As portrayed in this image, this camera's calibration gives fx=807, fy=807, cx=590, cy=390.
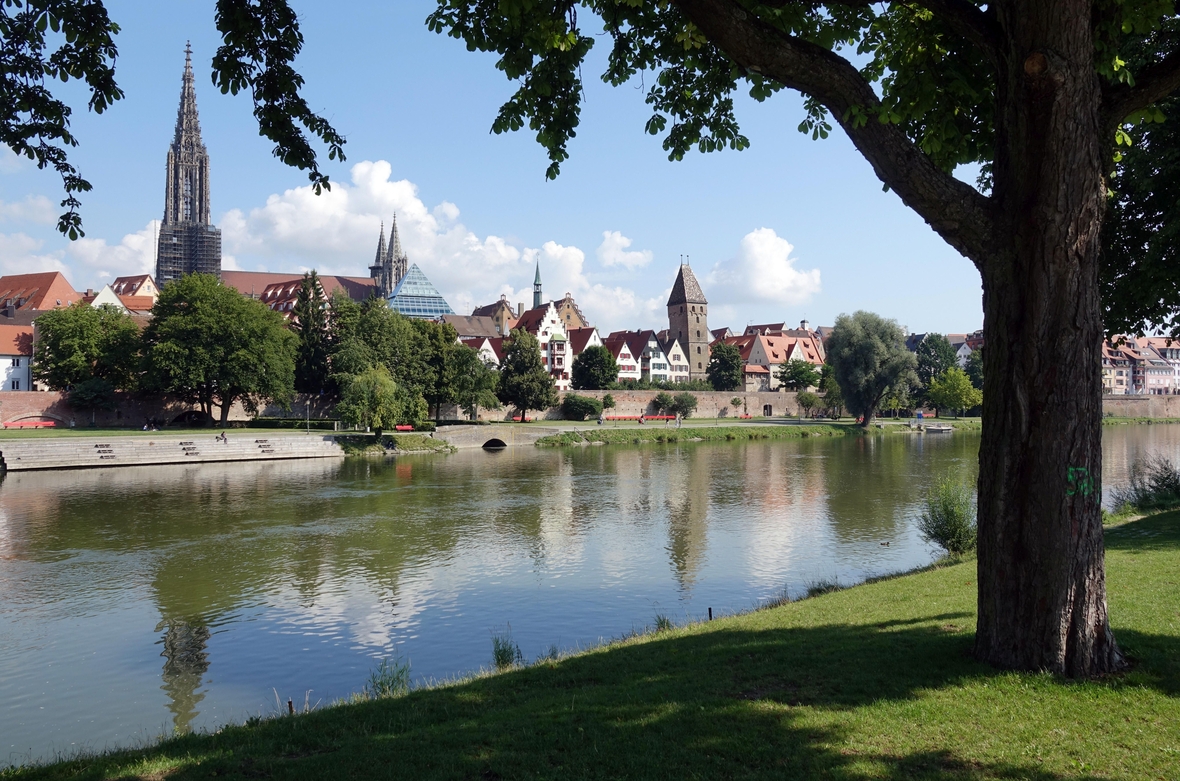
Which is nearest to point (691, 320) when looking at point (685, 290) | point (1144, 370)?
point (685, 290)

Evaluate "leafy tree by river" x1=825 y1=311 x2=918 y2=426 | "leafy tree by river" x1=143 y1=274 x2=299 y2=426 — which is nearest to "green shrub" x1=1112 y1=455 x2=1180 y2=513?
"leafy tree by river" x1=825 y1=311 x2=918 y2=426

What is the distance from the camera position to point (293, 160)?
7.39m

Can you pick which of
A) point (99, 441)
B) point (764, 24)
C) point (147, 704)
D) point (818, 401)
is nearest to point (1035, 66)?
point (764, 24)

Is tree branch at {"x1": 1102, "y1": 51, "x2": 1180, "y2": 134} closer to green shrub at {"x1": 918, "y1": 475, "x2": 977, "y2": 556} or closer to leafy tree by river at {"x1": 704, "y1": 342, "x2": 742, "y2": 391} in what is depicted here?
green shrub at {"x1": 918, "y1": 475, "x2": 977, "y2": 556}

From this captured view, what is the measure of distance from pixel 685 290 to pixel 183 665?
99603mm

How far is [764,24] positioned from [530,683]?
238 inches

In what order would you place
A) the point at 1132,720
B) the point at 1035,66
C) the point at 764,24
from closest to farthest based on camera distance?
the point at 1132,720 → the point at 1035,66 → the point at 764,24

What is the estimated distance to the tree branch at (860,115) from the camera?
237 inches

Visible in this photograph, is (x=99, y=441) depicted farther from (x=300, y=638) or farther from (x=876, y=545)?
(x=876, y=545)

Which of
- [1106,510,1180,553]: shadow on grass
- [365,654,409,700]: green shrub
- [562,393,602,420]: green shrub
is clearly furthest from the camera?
[562,393,602,420]: green shrub

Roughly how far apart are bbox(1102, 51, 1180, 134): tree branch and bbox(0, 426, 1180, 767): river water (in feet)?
30.2

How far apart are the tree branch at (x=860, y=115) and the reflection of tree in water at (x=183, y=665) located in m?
9.27

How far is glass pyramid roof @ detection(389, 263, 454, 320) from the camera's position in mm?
116812

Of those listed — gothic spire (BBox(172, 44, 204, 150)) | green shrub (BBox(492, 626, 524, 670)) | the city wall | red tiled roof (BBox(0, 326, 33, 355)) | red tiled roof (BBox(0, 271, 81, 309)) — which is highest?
gothic spire (BBox(172, 44, 204, 150))
